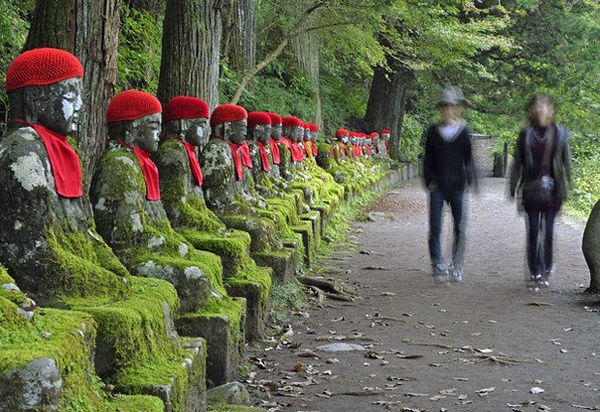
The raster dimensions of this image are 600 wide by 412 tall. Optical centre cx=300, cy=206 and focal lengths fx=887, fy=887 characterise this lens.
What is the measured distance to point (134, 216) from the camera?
5.55 meters

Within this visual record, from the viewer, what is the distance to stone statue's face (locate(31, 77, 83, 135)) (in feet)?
14.5

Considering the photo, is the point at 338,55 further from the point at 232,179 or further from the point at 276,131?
the point at 232,179

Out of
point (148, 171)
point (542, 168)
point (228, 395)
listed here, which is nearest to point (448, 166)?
point (542, 168)

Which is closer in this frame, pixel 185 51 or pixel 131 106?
pixel 131 106

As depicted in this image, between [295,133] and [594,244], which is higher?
[295,133]

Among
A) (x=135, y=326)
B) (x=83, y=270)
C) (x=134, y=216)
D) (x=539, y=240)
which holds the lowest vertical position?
(x=539, y=240)

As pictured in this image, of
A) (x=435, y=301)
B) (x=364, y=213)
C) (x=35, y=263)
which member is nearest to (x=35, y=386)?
(x=35, y=263)

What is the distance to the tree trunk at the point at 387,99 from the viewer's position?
30922mm

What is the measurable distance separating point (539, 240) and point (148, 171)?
535cm

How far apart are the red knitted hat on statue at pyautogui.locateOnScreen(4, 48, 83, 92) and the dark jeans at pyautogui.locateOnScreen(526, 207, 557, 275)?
20.6 ft

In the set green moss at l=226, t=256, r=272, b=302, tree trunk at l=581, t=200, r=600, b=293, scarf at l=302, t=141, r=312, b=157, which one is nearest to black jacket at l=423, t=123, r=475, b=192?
tree trunk at l=581, t=200, r=600, b=293

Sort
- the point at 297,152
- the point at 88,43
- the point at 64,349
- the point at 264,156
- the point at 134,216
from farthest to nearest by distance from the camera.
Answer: the point at 297,152 < the point at 264,156 < the point at 88,43 < the point at 134,216 < the point at 64,349

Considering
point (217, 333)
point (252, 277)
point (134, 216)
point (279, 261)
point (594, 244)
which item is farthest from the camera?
point (594, 244)

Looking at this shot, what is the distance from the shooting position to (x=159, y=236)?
5.78 metres
